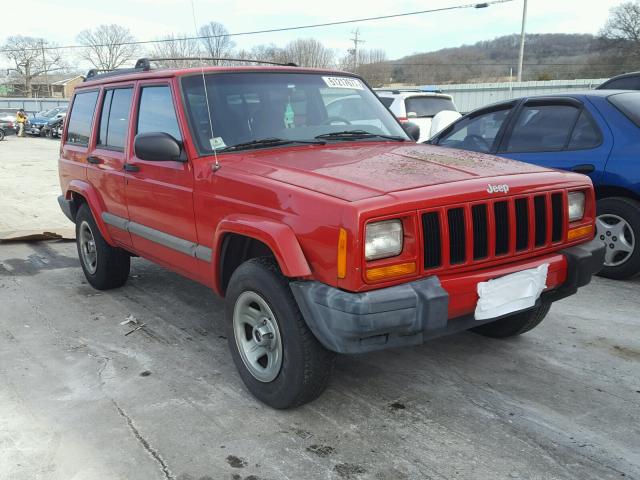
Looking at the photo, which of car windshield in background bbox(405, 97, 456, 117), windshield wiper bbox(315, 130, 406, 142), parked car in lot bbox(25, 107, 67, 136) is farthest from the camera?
parked car in lot bbox(25, 107, 67, 136)

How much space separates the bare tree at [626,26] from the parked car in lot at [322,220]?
63553mm

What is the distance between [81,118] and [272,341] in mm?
3477

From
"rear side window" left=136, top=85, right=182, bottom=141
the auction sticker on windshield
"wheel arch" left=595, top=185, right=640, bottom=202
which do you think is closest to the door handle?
"wheel arch" left=595, top=185, right=640, bottom=202

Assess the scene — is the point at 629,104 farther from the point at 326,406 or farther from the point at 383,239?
the point at 326,406

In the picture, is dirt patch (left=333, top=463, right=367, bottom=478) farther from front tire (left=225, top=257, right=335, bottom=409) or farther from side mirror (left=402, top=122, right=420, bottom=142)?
side mirror (left=402, top=122, right=420, bottom=142)

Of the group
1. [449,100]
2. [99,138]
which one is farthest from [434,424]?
[449,100]

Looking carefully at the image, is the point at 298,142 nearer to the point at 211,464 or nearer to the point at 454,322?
the point at 454,322

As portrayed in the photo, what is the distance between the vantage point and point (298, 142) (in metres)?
3.77

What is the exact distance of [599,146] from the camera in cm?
520

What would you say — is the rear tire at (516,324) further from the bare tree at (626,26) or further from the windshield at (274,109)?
the bare tree at (626,26)

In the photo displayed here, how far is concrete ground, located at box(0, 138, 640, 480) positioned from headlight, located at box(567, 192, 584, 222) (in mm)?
984

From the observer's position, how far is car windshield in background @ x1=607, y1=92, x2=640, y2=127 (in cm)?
512

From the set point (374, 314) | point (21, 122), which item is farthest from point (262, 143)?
point (21, 122)

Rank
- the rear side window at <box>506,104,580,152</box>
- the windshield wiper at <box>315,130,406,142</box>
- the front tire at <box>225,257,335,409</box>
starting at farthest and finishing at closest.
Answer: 1. the rear side window at <box>506,104,580,152</box>
2. the windshield wiper at <box>315,130,406,142</box>
3. the front tire at <box>225,257,335,409</box>
